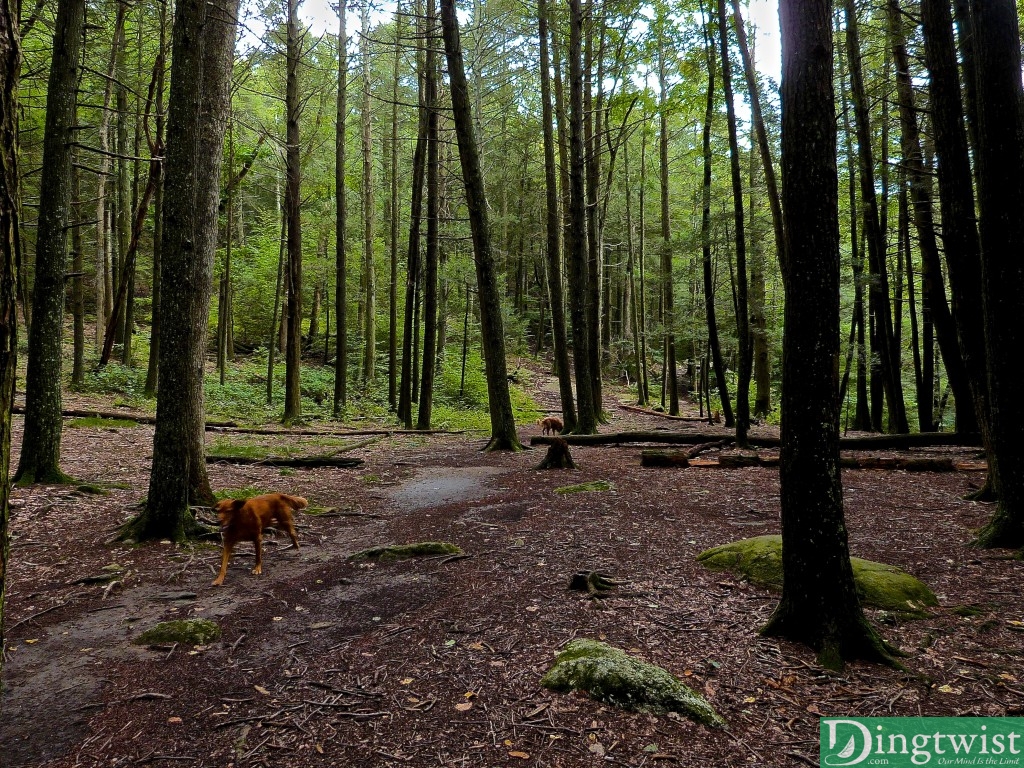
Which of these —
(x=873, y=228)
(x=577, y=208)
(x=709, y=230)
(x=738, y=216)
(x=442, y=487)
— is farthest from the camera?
(x=577, y=208)

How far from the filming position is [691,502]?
769 cm

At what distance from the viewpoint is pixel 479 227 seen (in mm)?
11969

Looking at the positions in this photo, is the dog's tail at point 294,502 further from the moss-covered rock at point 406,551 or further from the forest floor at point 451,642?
the moss-covered rock at point 406,551

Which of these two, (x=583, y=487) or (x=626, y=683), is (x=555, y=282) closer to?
(x=583, y=487)

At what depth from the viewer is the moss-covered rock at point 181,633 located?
3.77m

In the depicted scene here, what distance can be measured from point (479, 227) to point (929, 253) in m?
9.23

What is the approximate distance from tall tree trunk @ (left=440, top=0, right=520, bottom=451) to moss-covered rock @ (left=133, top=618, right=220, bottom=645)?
8011 millimetres

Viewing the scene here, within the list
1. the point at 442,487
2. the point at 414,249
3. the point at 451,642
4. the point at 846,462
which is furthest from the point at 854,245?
the point at 451,642

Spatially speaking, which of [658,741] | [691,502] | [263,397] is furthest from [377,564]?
[263,397]

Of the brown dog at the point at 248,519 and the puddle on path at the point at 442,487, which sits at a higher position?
the brown dog at the point at 248,519

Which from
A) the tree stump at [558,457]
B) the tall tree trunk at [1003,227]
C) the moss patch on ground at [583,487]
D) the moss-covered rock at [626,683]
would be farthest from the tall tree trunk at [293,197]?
the tall tree trunk at [1003,227]

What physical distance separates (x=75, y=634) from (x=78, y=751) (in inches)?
60.5

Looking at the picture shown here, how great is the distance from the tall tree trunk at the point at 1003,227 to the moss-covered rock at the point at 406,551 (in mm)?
5166

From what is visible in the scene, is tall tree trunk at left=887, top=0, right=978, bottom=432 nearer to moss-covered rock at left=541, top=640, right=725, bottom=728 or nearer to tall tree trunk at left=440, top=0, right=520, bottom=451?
tall tree trunk at left=440, top=0, right=520, bottom=451
